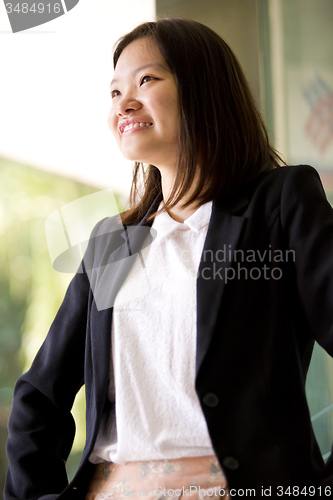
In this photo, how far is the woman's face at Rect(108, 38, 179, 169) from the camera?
89cm

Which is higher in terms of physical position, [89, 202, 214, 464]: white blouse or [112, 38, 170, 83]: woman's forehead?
[112, 38, 170, 83]: woman's forehead

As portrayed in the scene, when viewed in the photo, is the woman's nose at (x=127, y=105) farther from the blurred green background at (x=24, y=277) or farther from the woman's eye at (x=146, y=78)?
the blurred green background at (x=24, y=277)

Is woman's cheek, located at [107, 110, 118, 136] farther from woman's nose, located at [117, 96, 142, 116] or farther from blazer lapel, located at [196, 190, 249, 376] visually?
blazer lapel, located at [196, 190, 249, 376]

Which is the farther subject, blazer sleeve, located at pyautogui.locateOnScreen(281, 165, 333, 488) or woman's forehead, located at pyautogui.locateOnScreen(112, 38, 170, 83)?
woman's forehead, located at pyautogui.locateOnScreen(112, 38, 170, 83)

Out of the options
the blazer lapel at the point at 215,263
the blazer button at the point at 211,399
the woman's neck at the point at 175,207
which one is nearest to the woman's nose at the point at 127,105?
the woman's neck at the point at 175,207

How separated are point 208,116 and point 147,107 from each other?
0.12m

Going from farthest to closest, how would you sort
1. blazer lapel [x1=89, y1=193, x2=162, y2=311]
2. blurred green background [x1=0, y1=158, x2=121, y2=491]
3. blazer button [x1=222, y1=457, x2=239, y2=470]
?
blurred green background [x1=0, y1=158, x2=121, y2=491]
blazer lapel [x1=89, y1=193, x2=162, y2=311]
blazer button [x1=222, y1=457, x2=239, y2=470]

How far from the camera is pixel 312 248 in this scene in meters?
0.73

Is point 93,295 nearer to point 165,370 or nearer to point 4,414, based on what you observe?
point 165,370

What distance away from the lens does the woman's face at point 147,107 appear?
0.89 m

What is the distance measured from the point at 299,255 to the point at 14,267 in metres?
0.68

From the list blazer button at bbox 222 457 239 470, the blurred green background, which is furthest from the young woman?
the blurred green background

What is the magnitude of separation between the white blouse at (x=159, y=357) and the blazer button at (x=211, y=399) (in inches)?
2.0

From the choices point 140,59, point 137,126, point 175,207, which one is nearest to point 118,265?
point 175,207
